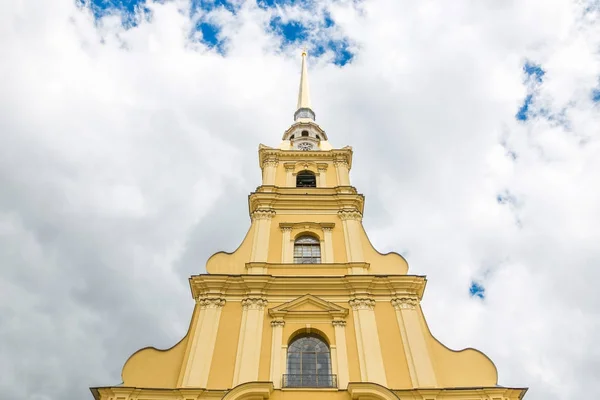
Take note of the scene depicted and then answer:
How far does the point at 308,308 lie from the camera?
19.5 meters

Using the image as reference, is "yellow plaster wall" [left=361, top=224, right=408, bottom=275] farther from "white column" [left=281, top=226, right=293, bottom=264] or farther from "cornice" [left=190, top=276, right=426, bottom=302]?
"white column" [left=281, top=226, right=293, bottom=264]

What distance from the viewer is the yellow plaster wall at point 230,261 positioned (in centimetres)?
2136

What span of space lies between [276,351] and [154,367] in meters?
3.99

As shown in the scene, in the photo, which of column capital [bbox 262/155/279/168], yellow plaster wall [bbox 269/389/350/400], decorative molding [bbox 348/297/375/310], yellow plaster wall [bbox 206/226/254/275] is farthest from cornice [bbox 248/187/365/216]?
yellow plaster wall [bbox 269/389/350/400]

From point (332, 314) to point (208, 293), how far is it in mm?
4548

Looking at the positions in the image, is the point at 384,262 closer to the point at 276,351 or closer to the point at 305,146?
the point at 276,351

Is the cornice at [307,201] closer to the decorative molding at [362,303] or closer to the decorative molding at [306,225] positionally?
the decorative molding at [306,225]

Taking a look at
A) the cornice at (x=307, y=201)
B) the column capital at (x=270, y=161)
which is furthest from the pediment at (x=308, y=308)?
the column capital at (x=270, y=161)

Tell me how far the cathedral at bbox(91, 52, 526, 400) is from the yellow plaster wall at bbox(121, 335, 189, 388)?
33 mm

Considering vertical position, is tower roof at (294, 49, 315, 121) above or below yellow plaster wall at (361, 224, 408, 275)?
above

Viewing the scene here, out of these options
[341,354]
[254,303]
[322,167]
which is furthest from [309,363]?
[322,167]

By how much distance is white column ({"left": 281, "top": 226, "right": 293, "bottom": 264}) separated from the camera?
21.8 m

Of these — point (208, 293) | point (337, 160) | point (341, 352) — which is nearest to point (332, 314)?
point (341, 352)

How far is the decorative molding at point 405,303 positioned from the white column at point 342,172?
771 cm
